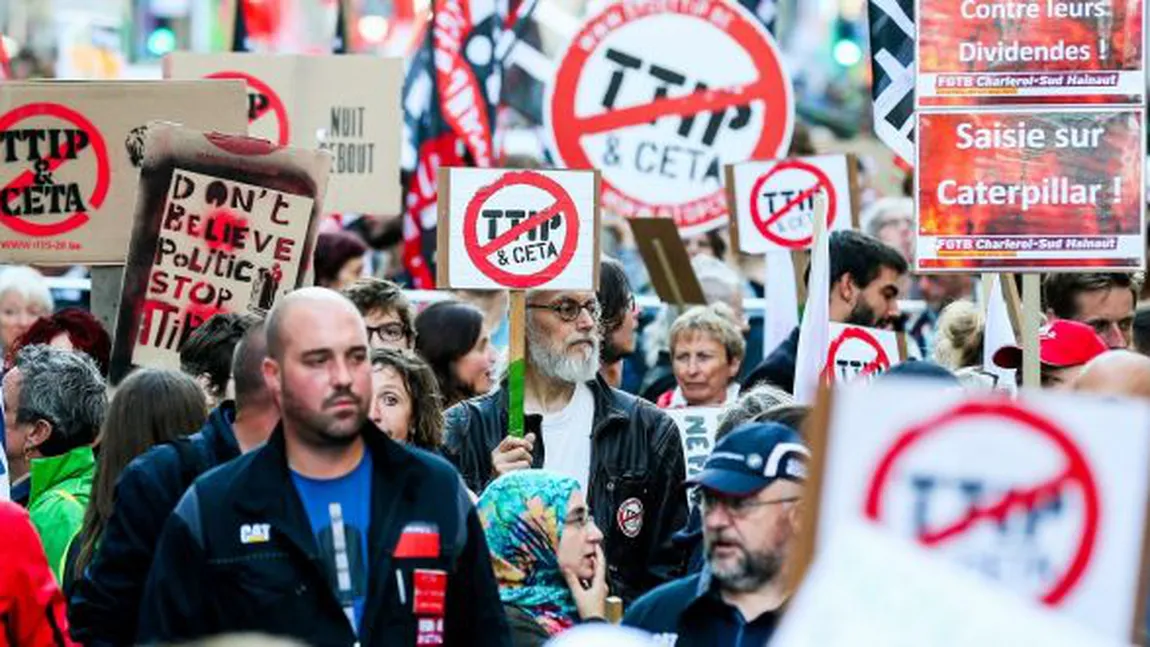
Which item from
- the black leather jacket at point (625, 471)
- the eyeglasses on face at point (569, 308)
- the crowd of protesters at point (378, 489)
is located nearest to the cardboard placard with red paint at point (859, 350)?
the crowd of protesters at point (378, 489)

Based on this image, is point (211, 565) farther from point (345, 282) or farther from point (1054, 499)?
point (345, 282)

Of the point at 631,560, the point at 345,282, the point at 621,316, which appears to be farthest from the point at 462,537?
the point at 345,282

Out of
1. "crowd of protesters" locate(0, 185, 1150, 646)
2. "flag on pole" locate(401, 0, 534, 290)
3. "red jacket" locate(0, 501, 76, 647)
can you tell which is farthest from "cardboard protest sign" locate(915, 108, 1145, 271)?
"flag on pole" locate(401, 0, 534, 290)

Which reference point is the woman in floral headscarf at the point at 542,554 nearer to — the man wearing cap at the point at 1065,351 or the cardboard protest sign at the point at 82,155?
Answer: the man wearing cap at the point at 1065,351

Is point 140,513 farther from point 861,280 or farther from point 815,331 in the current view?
point 861,280

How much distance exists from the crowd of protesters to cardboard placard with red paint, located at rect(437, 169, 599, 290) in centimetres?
22

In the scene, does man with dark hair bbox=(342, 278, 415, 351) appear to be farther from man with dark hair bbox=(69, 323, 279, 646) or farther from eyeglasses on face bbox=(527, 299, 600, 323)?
man with dark hair bbox=(69, 323, 279, 646)

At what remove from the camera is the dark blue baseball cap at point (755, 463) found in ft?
19.5

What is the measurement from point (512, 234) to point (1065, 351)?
5.55ft

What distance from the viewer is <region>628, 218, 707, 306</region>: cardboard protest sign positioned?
12.1 m

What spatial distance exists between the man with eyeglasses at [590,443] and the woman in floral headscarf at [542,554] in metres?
1.13

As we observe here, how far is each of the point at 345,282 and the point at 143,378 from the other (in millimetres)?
4774

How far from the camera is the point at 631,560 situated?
27.0 ft

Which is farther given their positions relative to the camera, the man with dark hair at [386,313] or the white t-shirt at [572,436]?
the man with dark hair at [386,313]
